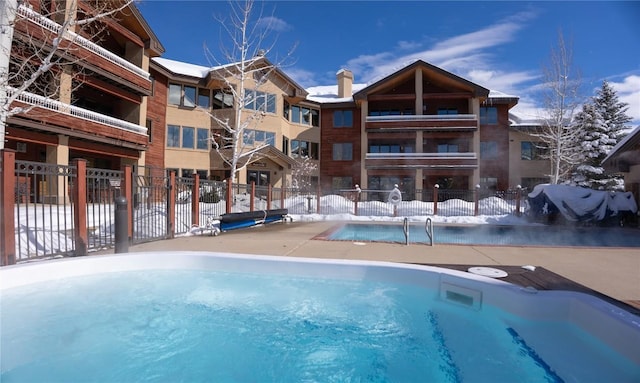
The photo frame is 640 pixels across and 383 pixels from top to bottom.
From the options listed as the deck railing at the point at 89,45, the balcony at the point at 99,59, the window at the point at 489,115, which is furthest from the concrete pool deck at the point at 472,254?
the window at the point at 489,115

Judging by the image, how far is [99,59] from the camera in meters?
17.3

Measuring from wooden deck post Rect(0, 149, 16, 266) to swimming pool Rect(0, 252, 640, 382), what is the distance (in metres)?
0.67

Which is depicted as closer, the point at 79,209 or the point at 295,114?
the point at 79,209

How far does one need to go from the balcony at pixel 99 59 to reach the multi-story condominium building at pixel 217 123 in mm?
A: 3332

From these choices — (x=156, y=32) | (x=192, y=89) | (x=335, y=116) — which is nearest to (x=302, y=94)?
(x=335, y=116)

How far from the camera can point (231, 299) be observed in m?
5.31

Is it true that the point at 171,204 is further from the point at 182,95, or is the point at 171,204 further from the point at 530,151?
the point at 530,151

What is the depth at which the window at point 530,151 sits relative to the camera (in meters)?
29.0

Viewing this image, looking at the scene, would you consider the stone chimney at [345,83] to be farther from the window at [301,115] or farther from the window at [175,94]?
the window at [175,94]

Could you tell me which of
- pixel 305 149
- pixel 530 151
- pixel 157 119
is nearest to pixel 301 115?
pixel 305 149

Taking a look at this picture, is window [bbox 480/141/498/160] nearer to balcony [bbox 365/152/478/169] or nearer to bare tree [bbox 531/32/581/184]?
A: balcony [bbox 365/152/478/169]

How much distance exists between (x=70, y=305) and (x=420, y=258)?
5.81m

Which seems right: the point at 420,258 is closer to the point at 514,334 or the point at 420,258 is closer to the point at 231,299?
the point at 514,334

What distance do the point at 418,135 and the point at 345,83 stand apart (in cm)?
873
